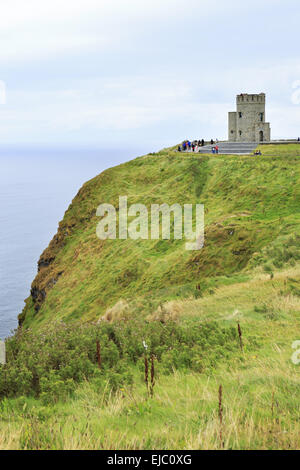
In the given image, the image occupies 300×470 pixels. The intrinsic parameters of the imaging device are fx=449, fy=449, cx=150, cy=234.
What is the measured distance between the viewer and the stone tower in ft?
219

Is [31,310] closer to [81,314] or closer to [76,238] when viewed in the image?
[76,238]

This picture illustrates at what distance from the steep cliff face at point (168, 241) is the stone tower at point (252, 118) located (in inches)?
526

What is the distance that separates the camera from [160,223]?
4222cm

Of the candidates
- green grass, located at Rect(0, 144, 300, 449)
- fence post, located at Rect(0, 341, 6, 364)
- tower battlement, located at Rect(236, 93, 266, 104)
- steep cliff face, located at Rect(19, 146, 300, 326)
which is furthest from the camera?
tower battlement, located at Rect(236, 93, 266, 104)

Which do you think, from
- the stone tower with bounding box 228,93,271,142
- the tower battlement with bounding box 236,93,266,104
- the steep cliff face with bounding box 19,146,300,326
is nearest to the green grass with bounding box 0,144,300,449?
the steep cliff face with bounding box 19,146,300,326

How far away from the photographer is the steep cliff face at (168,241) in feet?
88.2

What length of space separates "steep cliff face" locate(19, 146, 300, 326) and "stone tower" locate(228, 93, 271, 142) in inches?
526

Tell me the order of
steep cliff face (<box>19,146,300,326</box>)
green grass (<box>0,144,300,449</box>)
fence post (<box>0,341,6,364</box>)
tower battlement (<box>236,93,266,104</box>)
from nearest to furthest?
green grass (<box>0,144,300,449</box>)
fence post (<box>0,341,6,364</box>)
steep cliff face (<box>19,146,300,326</box>)
tower battlement (<box>236,93,266,104</box>)

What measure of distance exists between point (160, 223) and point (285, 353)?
33.6 meters

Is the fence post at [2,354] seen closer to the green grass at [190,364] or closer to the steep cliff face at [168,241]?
the green grass at [190,364]

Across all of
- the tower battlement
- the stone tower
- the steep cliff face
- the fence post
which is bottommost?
the fence post

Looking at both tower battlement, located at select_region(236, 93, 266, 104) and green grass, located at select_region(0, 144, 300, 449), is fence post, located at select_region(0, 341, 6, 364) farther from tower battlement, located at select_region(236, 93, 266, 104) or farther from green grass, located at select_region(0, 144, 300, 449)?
tower battlement, located at select_region(236, 93, 266, 104)

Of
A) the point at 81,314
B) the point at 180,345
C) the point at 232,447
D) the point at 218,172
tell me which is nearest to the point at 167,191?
the point at 218,172

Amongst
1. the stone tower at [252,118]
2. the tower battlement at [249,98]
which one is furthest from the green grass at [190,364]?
the tower battlement at [249,98]
